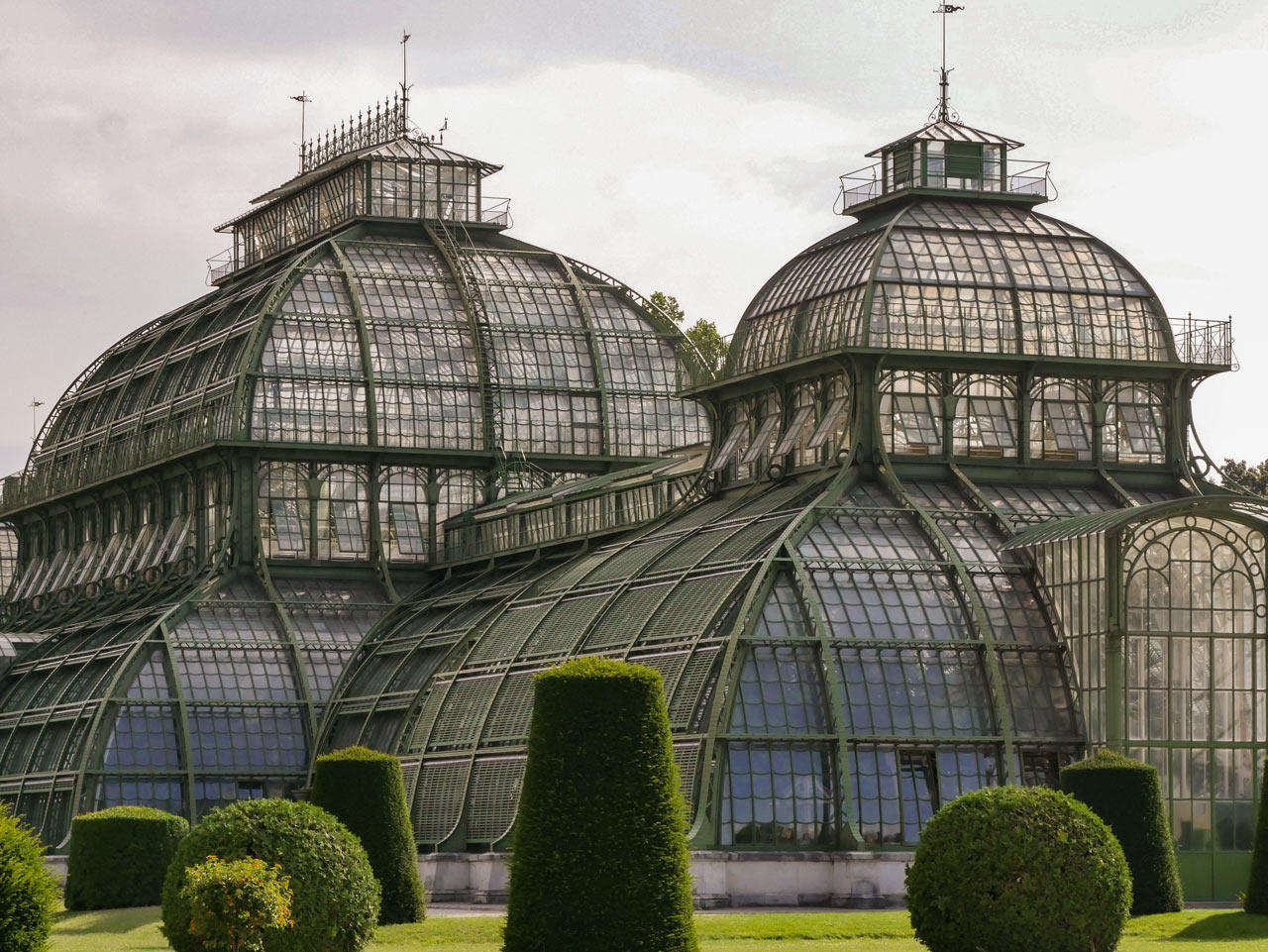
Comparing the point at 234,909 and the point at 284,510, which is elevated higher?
the point at 284,510

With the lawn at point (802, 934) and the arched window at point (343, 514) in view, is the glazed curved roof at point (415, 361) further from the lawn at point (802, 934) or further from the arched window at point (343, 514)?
the lawn at point (802, 934)

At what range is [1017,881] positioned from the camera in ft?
134

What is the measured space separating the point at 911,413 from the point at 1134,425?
6.17m

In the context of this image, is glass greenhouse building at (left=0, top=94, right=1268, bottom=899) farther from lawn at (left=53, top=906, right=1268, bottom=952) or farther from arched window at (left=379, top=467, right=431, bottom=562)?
lawn at (left=53, top=906, right=1268, bottom=952)

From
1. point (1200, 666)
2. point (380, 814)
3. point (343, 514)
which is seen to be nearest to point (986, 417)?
point (1200, 666)

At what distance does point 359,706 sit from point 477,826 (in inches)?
472

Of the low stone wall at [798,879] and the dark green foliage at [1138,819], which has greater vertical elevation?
the dark green foliage at [1138,819]

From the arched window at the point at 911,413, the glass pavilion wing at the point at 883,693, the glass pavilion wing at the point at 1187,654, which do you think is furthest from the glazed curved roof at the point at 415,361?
the glass pavilion wing at the point at 1187,654

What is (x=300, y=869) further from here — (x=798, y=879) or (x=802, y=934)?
(x=798, y=879)

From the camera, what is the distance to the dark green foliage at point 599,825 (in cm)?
3897

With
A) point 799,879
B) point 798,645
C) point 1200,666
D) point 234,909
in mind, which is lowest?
point 799,879

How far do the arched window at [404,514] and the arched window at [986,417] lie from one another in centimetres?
2351

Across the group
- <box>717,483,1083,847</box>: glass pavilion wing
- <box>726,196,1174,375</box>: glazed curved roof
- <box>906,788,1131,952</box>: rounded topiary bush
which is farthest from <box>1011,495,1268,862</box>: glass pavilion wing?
<box>906,788,1131,952</box>: rounded topiary bush

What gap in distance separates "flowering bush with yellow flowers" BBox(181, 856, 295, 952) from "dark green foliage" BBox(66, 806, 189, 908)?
831 inches
